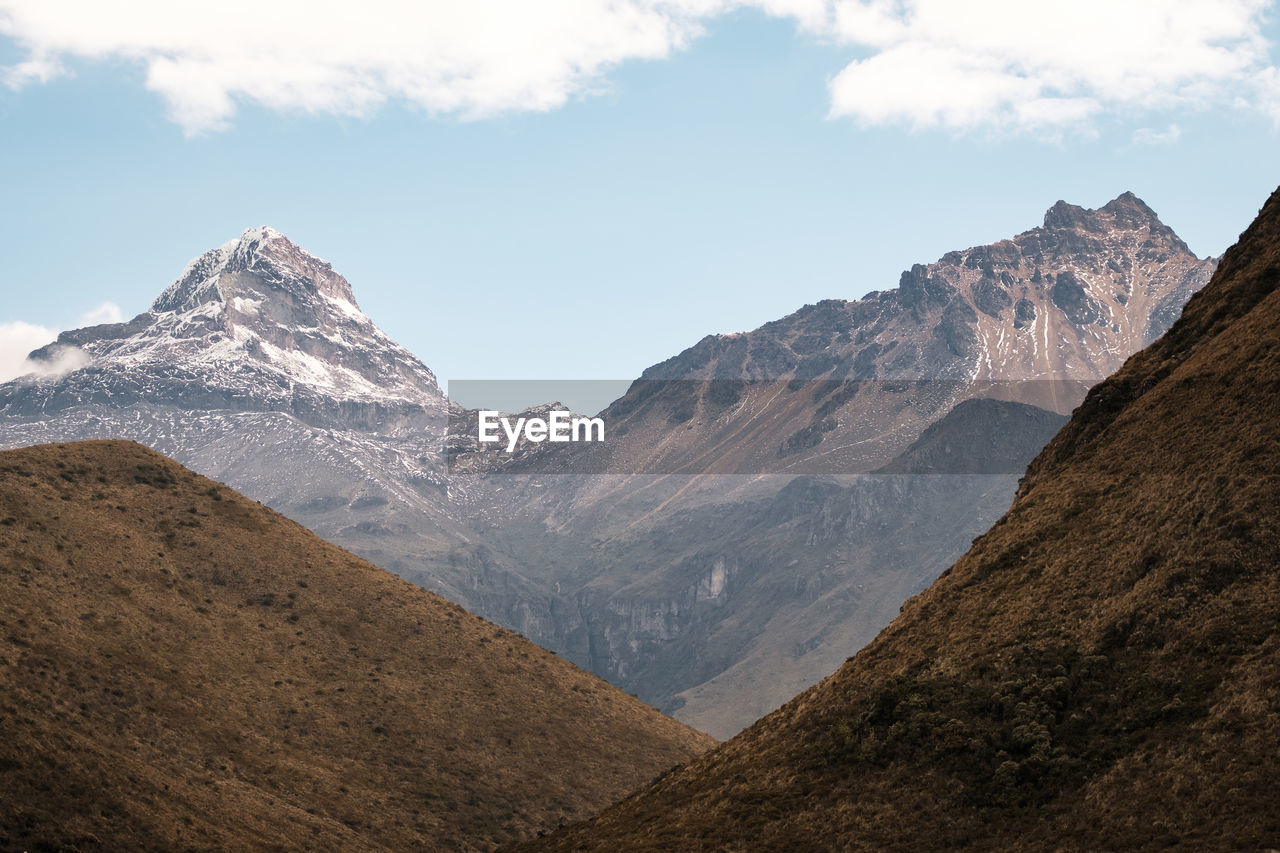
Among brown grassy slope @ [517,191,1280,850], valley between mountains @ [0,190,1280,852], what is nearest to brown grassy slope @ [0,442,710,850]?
valley between mountains @ [0,190,1280,852]

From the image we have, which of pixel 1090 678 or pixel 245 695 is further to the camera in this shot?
pixel 245 695

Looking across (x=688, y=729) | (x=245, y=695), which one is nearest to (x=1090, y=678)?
(x=245, y=695)

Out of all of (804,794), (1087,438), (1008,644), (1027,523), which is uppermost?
(1087,438)

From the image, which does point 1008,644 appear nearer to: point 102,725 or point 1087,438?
point 1087,438

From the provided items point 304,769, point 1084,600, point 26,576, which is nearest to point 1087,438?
point 1084,600

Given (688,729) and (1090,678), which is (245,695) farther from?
(1090,678)

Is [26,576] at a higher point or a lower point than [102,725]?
higher

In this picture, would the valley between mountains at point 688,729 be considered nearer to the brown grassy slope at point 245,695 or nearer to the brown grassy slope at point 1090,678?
the brown grassy slope at point 1090,678
